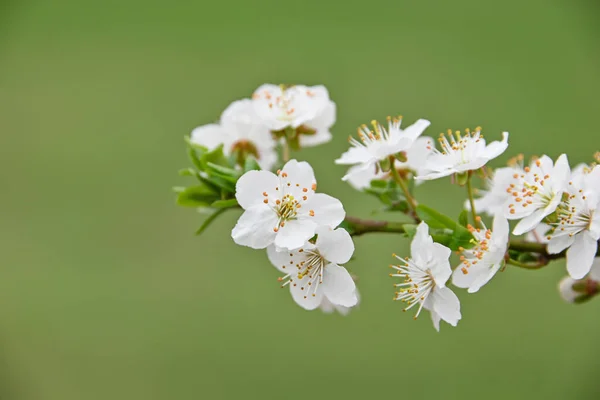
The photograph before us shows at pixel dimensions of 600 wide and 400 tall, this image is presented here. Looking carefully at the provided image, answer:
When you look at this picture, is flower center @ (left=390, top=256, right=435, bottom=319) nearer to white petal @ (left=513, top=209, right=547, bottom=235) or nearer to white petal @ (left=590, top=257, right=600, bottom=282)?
white petal @ (left=513, top=209, right=547, bottom=235)

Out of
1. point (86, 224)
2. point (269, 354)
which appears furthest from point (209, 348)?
point (86, 224)

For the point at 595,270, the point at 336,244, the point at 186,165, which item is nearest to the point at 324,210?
the point at 336,244

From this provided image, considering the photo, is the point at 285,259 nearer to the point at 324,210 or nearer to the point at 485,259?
the point at 324,210

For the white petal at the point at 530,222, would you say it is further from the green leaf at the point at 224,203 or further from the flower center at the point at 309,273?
the green leaf at the point at 224,203

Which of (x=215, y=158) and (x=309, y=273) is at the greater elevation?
(x=215, y=158)

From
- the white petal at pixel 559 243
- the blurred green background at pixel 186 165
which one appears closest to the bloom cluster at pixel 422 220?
the white petal at pixel 559 243

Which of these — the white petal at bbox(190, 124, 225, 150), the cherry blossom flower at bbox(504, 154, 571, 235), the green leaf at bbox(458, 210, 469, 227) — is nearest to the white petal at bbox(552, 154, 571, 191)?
the cherry blossom flower at bbox(504, 154, 571, 235)
